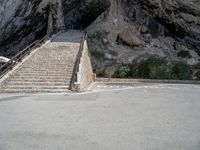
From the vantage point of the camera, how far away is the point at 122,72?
2808 centimetres

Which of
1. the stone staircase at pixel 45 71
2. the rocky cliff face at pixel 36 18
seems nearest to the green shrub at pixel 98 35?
the rocky cliff face at pixel 36 18

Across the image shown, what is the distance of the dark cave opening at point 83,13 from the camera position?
34.5 meters

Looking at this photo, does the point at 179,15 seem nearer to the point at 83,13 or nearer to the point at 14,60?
the point at 83,13

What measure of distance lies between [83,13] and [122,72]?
11412mm

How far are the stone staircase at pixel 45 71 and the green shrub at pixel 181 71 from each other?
304 inches

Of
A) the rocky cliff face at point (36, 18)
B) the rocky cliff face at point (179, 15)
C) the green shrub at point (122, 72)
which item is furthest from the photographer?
the rocky cliff face at point (179, 15)

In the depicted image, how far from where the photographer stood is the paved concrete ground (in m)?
7.68

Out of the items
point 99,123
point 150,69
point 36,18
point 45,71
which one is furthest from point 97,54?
point 99,123

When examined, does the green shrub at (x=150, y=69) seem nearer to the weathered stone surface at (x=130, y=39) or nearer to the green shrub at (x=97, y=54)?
the green shrub at (x=97, y=54)

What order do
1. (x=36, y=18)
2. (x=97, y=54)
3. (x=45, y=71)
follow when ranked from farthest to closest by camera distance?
(x=36, y=18), (x=97, y=54), (x=45, y=71)

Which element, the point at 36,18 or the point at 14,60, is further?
the point at 36,18

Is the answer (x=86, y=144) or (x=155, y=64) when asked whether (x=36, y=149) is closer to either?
(x=86, y=144)

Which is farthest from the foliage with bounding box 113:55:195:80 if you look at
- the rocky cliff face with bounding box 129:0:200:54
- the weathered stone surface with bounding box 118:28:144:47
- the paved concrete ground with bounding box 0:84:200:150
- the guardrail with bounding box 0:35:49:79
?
the paved concrete ground with bounding box 0:84:200:150

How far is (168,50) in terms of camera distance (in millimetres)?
31781
